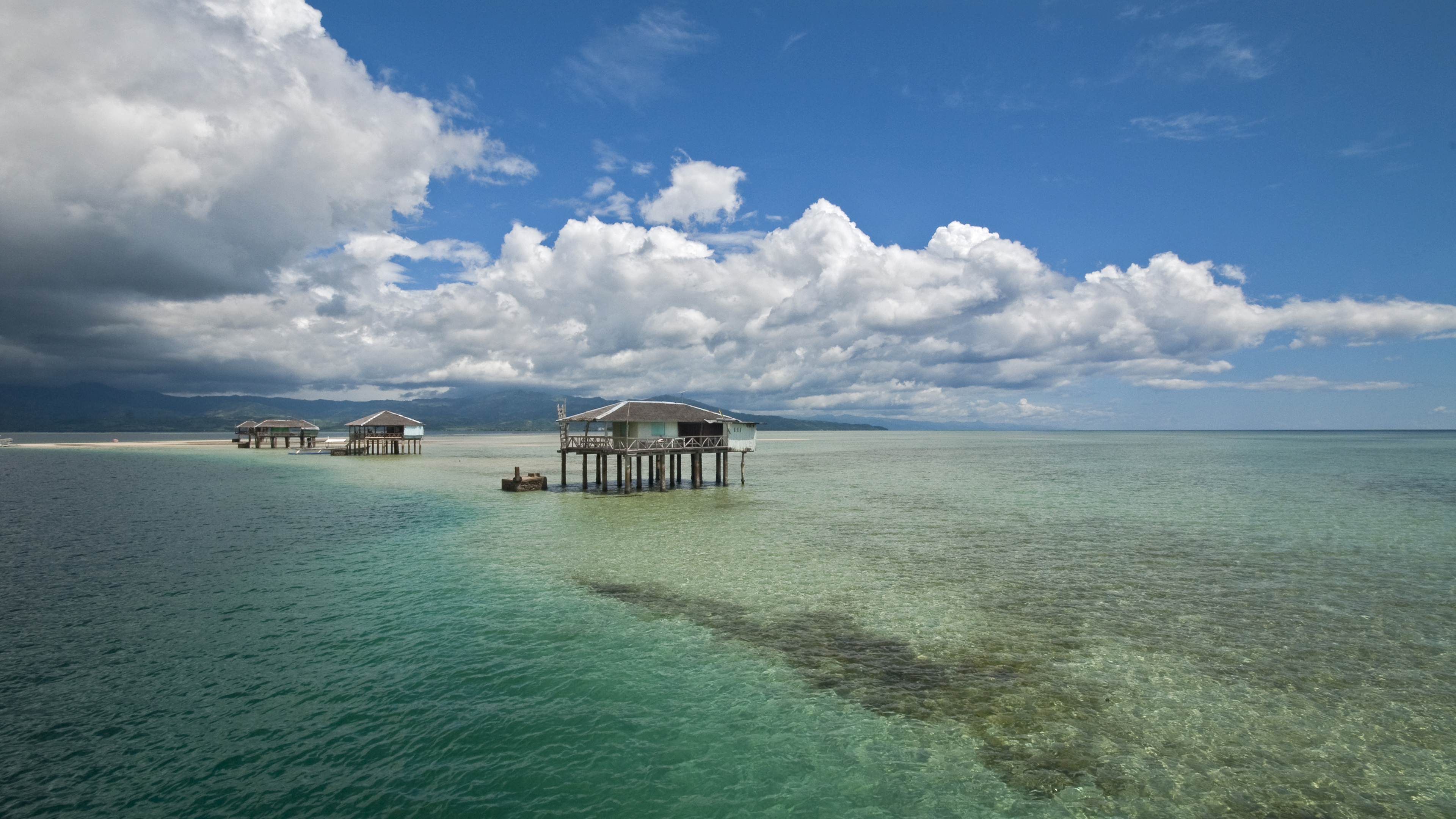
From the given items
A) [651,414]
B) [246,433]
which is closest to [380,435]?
[246,433]

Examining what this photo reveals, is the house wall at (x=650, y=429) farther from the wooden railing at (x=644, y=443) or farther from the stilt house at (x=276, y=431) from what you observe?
the stilt house at (x=276, y=431)

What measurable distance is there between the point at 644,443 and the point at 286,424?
280 ft

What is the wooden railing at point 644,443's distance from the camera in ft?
143

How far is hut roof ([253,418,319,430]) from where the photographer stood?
321ft

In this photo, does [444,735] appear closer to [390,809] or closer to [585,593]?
[390,809]

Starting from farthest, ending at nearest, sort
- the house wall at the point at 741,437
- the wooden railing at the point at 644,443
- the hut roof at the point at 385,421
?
the hut roof at the point at 385,421, the house wall at the point at 741,437, the wooden railing at the point at 644,443

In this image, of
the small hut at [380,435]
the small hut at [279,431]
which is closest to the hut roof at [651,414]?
the small hut at [380,435]

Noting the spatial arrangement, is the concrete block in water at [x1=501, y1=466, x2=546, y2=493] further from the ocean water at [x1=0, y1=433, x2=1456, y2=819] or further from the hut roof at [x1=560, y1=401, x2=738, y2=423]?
the ocean water at [x1=0, y1=433, x2=1456, y2=819]

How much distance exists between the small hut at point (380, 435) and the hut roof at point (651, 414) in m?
49.9

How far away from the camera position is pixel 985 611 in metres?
17.6

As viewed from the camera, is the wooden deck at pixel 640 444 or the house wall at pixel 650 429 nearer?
the wooden deck at pixel 640 444

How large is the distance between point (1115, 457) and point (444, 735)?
10289cm

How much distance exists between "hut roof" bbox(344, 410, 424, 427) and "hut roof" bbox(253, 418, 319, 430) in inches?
753

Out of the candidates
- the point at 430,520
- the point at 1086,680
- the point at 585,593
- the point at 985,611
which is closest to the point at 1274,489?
the point at 985,611
